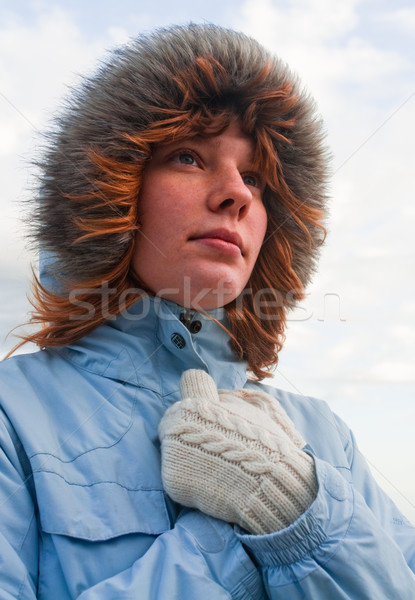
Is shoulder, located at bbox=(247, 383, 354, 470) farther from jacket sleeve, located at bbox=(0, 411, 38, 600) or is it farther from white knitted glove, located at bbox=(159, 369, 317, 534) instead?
jacket sleeve, located at bbox=(0, 411, 38, 600)

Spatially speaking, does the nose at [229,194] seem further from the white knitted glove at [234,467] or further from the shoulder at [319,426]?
the shoulder at [319,426]

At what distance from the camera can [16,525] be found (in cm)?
133

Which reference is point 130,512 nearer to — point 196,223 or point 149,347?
point 149,347

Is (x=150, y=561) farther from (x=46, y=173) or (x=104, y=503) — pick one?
(x=46, y=173)

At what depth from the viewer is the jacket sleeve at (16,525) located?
124 cm

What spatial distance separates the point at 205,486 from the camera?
1.36 meters

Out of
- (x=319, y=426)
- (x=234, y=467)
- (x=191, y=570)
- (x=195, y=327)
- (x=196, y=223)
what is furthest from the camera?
(x=319, y=426)

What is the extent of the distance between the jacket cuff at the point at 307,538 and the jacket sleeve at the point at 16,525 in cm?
49

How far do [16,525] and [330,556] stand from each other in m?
0.74

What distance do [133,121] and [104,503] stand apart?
3.82ft

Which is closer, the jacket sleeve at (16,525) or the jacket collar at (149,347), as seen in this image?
the jacket sleeve at (16,525)

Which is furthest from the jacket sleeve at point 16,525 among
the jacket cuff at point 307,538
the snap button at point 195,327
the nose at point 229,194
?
the nose at point 229,194

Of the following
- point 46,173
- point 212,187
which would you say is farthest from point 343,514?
point 46,173

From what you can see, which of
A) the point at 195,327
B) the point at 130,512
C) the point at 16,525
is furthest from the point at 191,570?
the point at 195,327
